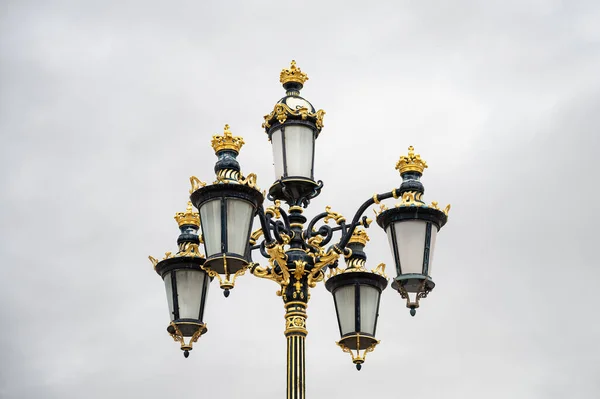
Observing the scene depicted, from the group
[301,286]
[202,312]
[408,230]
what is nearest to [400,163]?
[408,230]

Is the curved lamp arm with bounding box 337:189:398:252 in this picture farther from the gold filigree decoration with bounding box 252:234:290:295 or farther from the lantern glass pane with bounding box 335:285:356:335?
the lantern glass pane with bounding box 335:285:356:335

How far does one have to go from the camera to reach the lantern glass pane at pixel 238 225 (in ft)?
42.9

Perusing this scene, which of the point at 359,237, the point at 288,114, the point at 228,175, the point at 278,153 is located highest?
the point at 288,114

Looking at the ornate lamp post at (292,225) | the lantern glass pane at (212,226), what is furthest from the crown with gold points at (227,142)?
the lantern glass pane at (212,226)

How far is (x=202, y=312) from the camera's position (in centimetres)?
1562

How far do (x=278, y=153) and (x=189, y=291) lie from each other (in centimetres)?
252

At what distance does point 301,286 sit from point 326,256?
0.46 metres

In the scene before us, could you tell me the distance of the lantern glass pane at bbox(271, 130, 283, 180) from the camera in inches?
559

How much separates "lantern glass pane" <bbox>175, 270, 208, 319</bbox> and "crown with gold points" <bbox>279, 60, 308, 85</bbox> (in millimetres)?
2788

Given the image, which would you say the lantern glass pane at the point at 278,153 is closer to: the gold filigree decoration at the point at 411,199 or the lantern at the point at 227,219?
the lantern at the point at 227,219

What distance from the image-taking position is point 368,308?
625 inches

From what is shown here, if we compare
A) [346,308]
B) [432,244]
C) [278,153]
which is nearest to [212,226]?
[278,153]

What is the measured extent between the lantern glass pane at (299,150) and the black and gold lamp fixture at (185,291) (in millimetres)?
2287

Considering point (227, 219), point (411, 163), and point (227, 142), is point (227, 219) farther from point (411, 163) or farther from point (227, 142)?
point (411, 163)
